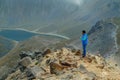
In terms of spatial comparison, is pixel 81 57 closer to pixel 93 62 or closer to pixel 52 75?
pixel 93 62

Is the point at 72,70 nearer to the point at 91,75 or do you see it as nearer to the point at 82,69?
the point at 82,69

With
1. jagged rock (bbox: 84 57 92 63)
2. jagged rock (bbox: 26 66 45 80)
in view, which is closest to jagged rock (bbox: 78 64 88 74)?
jagged rock (bbox: 84 57 92 63)

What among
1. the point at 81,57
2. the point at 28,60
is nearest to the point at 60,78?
the point at 81,57

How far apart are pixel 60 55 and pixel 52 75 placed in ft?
34.8

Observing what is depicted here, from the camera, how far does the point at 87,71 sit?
49.7 meters

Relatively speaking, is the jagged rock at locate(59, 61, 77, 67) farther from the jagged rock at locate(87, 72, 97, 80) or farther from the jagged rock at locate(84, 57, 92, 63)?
the jagged rock at locate(87, 72, 97, 80)

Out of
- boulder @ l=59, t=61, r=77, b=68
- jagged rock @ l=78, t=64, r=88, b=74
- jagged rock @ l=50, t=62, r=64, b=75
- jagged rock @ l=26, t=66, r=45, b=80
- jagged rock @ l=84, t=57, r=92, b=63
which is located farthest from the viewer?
jagged rock @ l=84, t=57, r=92, b=63

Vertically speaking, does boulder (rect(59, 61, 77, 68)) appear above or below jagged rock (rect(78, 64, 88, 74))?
above

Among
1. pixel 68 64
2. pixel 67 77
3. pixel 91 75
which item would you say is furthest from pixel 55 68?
pixel 91 75

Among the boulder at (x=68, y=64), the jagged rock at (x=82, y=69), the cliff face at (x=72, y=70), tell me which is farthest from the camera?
the boulder at (x=68, y=64)

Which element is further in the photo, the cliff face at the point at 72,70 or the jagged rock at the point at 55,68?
the jagged rock at the point at 55,68

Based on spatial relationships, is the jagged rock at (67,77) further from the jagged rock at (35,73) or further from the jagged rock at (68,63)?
the jagged rock at (35,73)

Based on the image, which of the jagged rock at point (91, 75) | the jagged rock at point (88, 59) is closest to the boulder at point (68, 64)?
the jagged rock at point (88, 59)

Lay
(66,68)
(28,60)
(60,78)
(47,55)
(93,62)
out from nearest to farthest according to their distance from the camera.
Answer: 1. (60,78)
2. (66,68)
3. (93,62)
4. (47,55)
5. (28,60)
